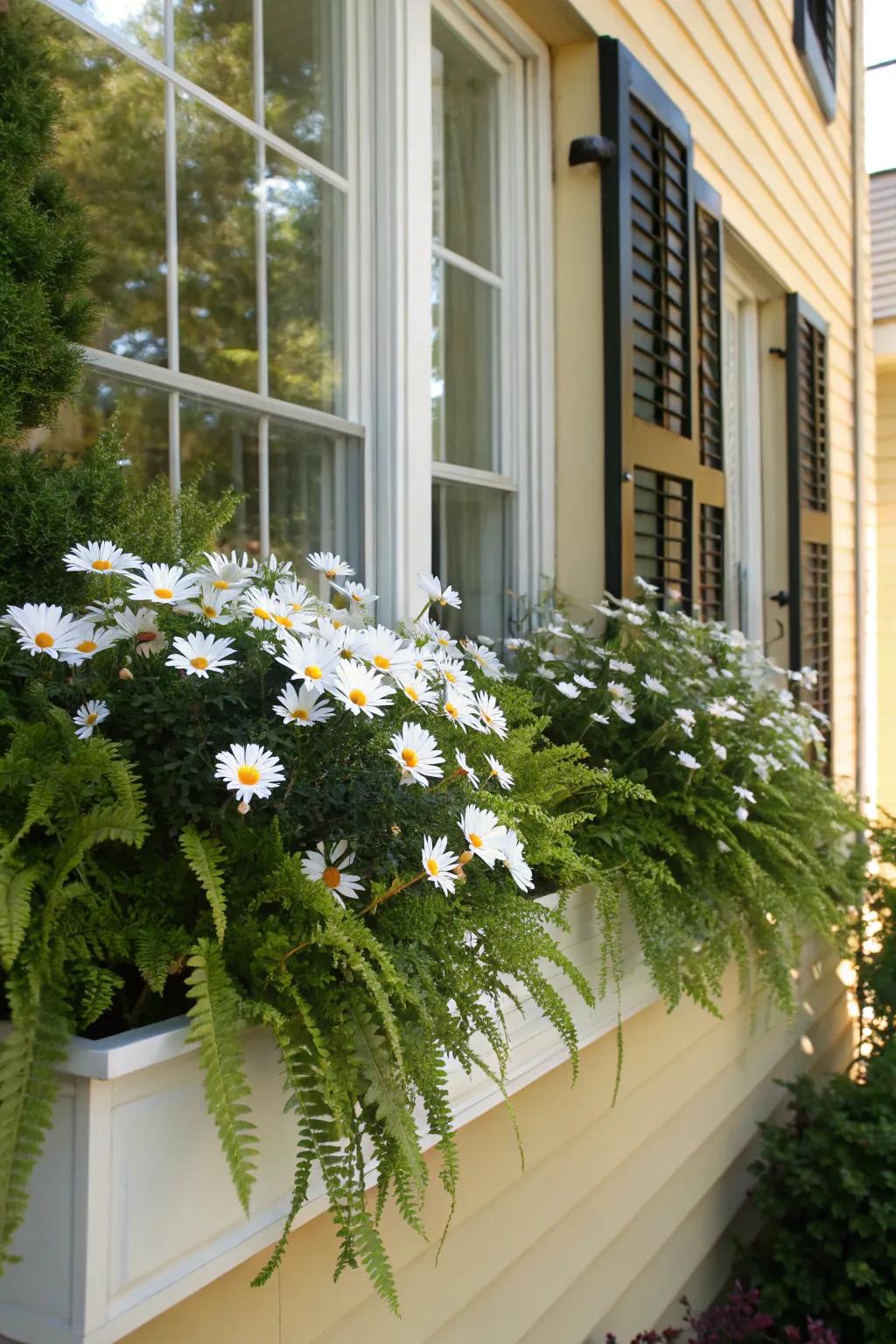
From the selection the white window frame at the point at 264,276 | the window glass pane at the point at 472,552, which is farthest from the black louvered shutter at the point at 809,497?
the white window frame at the point at 264,276

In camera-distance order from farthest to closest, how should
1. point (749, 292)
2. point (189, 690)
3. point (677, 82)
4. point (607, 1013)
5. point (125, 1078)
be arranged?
1. point (749, 292)
2. point (677, 82)
3. point (607, 1013)
4. point (189, 690)
5. point (125, 1078)

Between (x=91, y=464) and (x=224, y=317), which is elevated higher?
(x=224, y=317)

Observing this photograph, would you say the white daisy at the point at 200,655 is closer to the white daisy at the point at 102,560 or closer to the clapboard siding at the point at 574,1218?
the white daisy at the point at 102,560

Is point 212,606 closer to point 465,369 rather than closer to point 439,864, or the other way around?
point 439,864

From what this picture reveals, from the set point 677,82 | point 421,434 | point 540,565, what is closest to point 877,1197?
point 540,565

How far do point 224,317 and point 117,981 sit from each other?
1165 mm

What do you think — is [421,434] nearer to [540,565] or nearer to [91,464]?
[540,565]

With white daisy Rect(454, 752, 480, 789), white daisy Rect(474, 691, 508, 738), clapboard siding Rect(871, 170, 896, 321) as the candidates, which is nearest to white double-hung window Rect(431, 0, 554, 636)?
white daisy Rect(474, 691, 508, 738)

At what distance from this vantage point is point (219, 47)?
69.2 inches

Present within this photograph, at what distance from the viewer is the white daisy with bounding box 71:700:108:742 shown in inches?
40.1

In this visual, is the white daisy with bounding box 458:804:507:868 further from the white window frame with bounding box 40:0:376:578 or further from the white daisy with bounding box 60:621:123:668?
the white window frame with bounding box 40:0:376:578

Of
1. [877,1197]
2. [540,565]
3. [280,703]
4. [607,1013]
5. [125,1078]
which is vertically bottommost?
[877,1197]

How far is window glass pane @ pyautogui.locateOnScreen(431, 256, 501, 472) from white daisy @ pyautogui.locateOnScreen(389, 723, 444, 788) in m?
1.25

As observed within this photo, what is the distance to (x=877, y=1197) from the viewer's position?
260 centimetres
